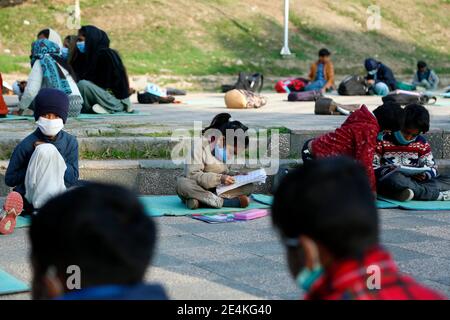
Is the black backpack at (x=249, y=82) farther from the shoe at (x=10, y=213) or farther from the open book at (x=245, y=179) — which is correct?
the shoe at (x=10, y=213)

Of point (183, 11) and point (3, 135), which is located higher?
point (183, 11)

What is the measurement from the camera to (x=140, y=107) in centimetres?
1333

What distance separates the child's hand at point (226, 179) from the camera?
7.42 metres

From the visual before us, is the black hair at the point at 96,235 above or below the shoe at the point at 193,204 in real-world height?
above

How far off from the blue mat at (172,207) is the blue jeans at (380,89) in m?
9.98

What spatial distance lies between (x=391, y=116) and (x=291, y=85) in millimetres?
10096

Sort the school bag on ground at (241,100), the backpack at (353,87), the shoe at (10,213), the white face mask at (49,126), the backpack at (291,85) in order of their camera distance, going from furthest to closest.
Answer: the backpack at (291,85) < the backpack at (353,87) < the school bag on ground at (241,100) < the white face mask at (49,126) < the shoe at (10,213)

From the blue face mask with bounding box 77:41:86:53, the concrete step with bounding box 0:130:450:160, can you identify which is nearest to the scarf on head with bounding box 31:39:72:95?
the blue face mask with bounding box 77:41:86:53

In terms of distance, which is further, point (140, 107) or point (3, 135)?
point (140, 107)

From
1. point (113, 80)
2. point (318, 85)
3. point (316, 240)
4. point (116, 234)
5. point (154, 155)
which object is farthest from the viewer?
point (318, 85)

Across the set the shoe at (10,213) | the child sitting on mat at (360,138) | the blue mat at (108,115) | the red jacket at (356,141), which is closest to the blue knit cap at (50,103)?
the shoe at (10,213)

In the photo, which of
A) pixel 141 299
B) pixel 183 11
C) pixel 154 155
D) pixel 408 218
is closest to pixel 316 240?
pixel 141 299

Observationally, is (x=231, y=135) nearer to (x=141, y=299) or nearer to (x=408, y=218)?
(x=408, y=218)
